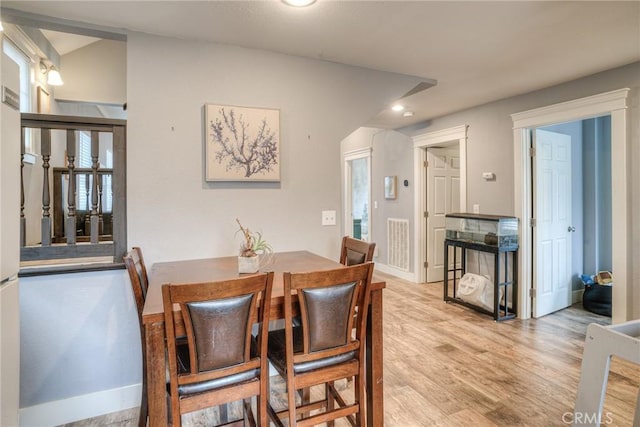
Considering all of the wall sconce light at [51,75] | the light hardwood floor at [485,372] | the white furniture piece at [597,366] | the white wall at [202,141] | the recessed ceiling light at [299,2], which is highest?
the wall sconce light at [51,75]

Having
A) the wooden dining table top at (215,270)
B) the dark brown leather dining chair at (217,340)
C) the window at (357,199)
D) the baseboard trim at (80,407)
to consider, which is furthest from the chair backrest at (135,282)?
the window at (357,199)

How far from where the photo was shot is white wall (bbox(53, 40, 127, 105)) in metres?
3.63

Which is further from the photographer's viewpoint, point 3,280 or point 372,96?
point 372,96

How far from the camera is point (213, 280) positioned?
1742mm

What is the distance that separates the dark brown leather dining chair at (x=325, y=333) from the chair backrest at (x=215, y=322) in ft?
0.48

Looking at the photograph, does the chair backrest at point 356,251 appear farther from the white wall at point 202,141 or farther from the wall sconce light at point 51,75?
the wall sconce light at point 51,75

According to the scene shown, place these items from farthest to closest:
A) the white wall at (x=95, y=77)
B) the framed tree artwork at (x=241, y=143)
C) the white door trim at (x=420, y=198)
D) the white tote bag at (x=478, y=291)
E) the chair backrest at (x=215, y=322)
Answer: the white door trim at (x=420, y=198), the white tote bag at (x=478, y=291), the white wall at (x=95, y=77), the framed tree artwork at (x=241, y=143), the chair backrest at (x=215, y=322)

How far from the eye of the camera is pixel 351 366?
1600mm

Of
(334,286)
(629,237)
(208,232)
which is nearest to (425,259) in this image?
(629,237)

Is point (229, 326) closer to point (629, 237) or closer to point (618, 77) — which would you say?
point (629, 237)

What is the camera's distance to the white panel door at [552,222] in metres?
3.72

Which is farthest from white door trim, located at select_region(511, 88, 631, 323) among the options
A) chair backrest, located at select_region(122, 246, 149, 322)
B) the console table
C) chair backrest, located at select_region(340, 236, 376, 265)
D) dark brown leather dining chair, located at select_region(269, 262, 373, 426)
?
chair backrest, located at select_region(122, 246, 149, 322)

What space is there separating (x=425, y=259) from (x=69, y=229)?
435 cm

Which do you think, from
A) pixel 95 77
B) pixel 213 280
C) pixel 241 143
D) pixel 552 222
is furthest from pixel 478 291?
pixel 95 77
